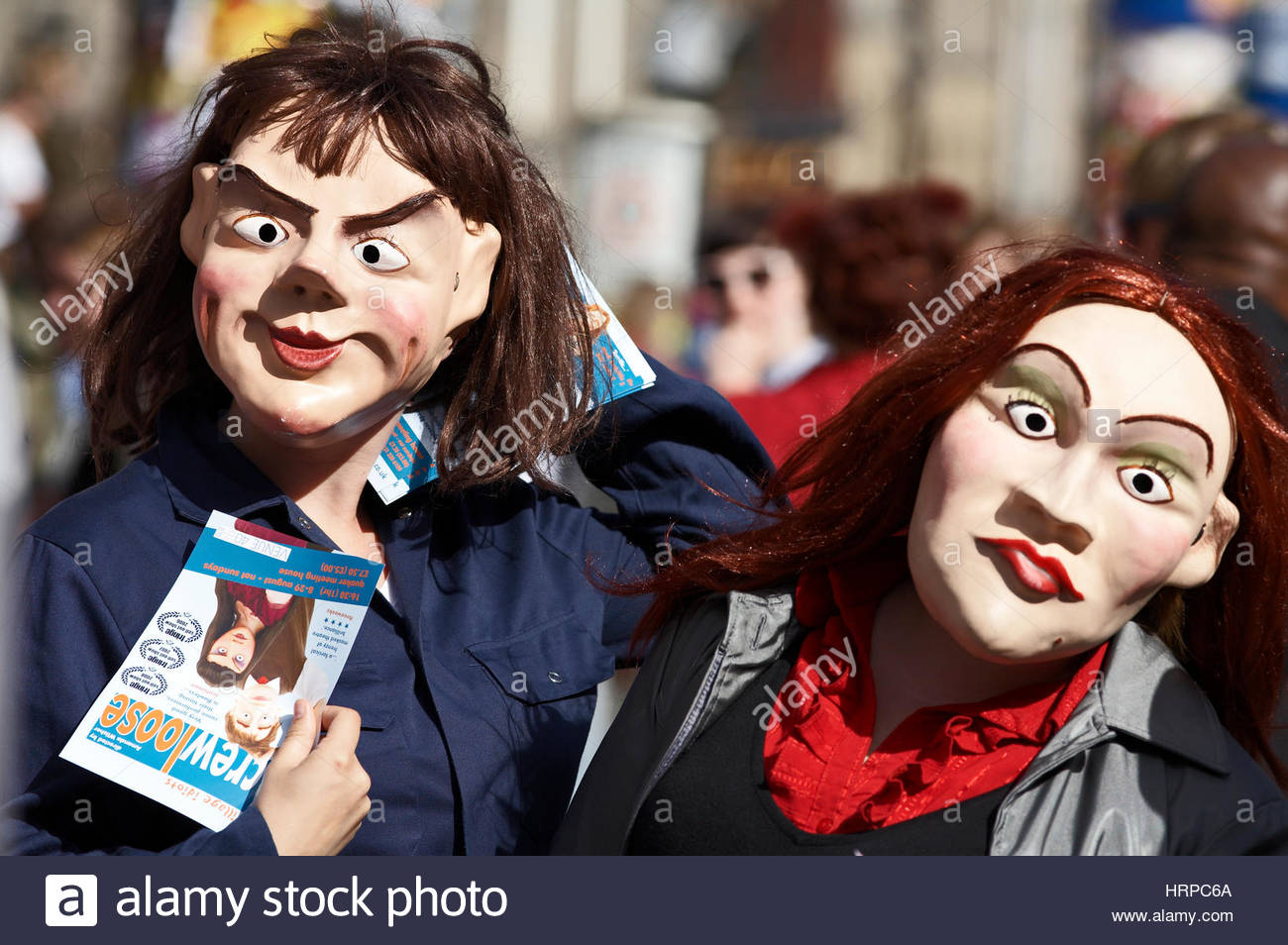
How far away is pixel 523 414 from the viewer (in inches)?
98.9

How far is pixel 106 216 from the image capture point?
2.71 metres

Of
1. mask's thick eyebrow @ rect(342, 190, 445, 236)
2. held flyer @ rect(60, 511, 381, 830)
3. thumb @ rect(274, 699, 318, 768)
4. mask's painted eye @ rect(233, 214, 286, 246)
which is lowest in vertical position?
thumb @ rect(274, 699, 318, 768)

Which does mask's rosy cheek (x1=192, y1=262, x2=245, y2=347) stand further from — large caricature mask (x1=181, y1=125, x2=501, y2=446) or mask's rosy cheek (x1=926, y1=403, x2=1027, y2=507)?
mask's rosy cheek (x1=926, y1=403, x2=1027, y2=507)

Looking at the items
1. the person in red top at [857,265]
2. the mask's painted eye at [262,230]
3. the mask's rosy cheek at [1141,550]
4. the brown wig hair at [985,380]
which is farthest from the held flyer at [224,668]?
the person in red top at [857,265]

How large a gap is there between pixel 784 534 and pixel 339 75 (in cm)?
99

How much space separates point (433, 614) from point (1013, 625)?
3.06 ft

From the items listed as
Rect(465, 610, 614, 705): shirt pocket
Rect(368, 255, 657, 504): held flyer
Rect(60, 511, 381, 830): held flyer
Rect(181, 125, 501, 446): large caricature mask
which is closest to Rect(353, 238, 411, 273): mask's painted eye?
Rect(181, 125, 501, 446): large caricature mask

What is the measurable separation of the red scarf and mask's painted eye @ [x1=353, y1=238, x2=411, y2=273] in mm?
809

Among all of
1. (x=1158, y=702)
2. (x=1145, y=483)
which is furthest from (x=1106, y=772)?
(x=1145, y=483)

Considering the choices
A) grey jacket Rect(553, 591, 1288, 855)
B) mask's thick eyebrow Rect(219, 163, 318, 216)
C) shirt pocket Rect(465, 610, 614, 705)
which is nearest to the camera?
grey jacket Rect(553, 591, 1288, 855)

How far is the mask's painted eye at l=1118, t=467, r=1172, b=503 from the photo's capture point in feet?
6.41

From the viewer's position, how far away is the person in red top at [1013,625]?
6.38 feet

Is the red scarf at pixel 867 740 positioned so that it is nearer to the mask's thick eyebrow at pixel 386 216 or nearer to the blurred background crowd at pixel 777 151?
the blurred background crowd at pixel 777 151
